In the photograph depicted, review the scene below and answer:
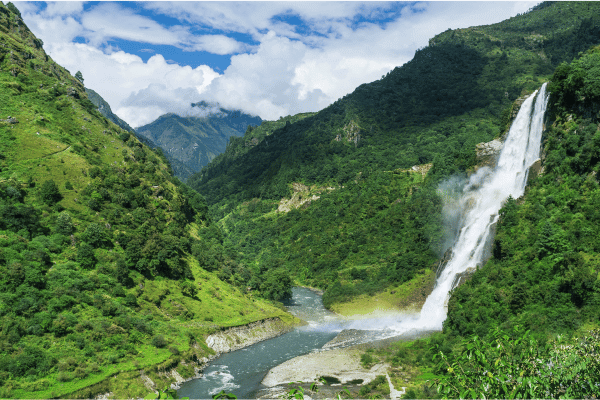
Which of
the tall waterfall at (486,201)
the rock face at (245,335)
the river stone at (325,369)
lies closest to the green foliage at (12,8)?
the rock face at (245,335)

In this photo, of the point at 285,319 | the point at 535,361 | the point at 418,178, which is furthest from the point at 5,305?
the point at 418,178

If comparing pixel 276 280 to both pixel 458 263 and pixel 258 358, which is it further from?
pixel 458 263

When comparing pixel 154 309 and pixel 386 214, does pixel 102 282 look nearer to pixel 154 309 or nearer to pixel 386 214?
pixel 154 309

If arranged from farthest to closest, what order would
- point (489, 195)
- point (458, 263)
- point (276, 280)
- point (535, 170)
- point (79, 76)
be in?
point (79, 76) → point (276, 280) → point (489, 195) → point (458, 263) → point (535, 170)

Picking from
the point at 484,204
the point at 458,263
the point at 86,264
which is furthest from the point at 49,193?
the point at 484,204

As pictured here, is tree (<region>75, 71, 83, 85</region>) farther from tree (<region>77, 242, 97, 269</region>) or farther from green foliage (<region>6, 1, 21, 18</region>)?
tree (<region>77, 242, 97, 269</region>)

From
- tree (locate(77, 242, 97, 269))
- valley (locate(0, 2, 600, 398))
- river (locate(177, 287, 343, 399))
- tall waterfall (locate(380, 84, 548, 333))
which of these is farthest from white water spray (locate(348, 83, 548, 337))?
tree (locate(77, 242, 97, 269))
